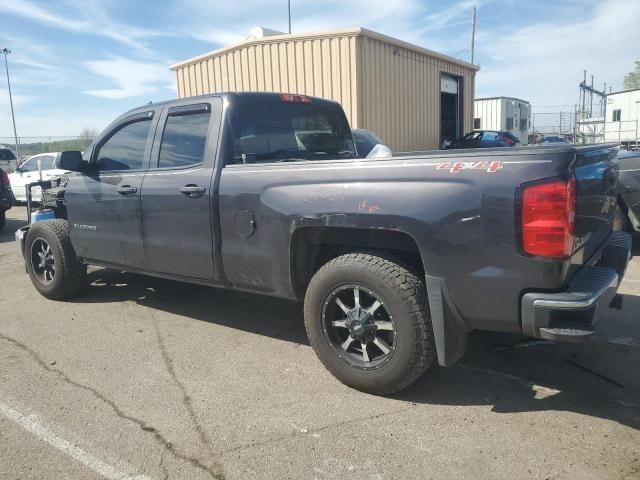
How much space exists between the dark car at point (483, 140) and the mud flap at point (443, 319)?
58.7 ft

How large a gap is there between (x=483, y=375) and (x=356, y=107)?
10.3 metres

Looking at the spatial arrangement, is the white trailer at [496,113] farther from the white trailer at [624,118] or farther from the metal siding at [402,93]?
the metal siding at [402,93]

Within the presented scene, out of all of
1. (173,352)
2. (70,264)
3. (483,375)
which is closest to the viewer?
(483,375)

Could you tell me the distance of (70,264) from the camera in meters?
5.30

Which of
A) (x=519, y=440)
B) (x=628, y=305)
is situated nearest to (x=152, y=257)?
(x=519, y=440)

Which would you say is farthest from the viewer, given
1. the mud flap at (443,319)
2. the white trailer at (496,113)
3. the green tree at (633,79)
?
the green tree at (633,79)

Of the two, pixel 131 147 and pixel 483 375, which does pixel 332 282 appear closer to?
pixel 483 375

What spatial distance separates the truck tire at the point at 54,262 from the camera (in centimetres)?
528

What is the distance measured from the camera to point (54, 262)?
17.5 ft

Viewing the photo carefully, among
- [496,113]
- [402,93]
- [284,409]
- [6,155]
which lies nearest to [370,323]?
[284,409]

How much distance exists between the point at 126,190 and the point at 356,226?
2.33m

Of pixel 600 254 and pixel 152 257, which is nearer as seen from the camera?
pixel 600 254

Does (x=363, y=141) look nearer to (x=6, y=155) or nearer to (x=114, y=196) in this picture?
(x=114, y=196)

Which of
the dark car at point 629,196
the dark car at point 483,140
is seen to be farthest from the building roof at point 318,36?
the dark car at point 629,196
